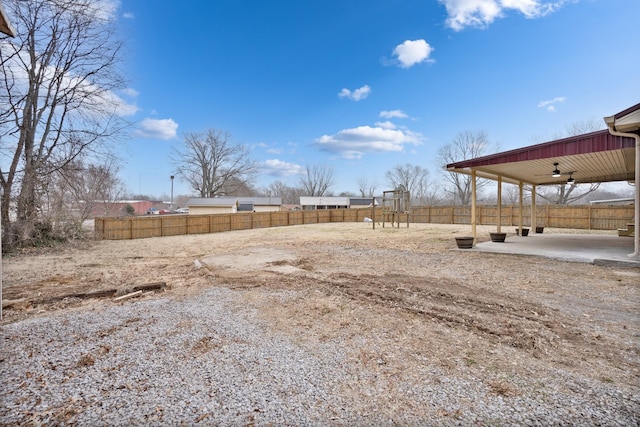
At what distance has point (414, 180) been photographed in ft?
138

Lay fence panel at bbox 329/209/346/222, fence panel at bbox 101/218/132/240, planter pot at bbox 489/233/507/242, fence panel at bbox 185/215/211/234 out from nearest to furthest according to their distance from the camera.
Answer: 1. planter pot at bbox 489/233/507/242
2. fence panel at bbox 101/218/132/240
3. fence panel at bbox 185/215/211/234
4. fence panel at bbox 329/209/346/222

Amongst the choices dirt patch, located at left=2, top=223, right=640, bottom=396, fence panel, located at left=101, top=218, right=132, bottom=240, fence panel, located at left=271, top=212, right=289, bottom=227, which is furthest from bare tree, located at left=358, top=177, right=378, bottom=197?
dirt patch, located at left=2, top=223, right=640, bottom=396

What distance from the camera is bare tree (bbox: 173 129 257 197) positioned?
35.1m

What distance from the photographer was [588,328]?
9.90 feet

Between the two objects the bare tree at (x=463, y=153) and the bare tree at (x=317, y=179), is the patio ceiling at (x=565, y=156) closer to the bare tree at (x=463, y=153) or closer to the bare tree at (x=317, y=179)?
the bare tree at (x=463, y=153)

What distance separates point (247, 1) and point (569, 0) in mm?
9011

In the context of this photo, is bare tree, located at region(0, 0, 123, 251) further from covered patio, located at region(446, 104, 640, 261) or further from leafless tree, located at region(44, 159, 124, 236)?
covered patio, located at region(446, 104, 640, 261)

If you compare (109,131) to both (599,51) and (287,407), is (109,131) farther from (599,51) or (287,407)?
(599,51)

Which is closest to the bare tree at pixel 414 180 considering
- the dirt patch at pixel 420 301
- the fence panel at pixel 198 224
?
the fence panel at pixel 198 224

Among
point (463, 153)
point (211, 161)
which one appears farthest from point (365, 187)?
point (211, 161)

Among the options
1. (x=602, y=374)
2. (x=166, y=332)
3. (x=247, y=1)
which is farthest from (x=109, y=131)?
(x=602, y=374)

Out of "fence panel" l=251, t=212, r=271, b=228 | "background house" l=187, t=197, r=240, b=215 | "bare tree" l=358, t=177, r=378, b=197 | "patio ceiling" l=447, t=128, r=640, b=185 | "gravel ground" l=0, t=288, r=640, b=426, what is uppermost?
"bare tree" l=358, t=177, r=378, b=197

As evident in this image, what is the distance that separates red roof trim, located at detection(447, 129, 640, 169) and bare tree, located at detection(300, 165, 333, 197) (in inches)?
1601

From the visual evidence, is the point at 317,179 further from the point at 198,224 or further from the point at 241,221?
the point at 198,224
